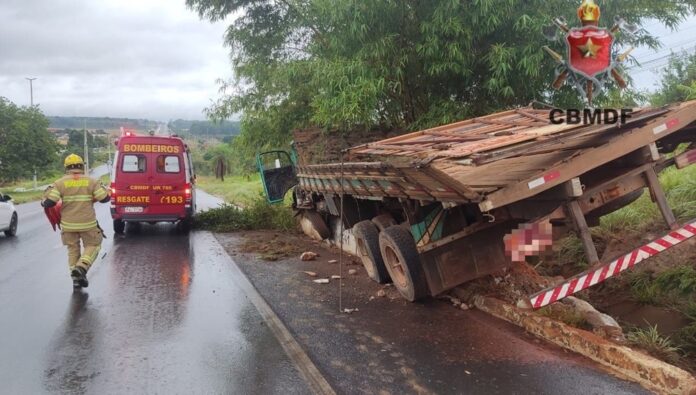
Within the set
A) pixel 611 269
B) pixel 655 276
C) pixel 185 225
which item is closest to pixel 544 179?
pixel 611 269

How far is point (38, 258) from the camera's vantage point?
367 inches

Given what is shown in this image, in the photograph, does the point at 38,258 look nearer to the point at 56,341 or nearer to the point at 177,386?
the point at 56,341

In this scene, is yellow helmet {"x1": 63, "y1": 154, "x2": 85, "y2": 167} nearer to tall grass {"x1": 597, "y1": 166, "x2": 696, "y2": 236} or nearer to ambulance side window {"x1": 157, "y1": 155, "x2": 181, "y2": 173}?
ambulance side window {"x1": 157, "y1": 155, "x2": 181, "y2": 173}

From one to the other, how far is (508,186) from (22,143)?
36780 millimetres

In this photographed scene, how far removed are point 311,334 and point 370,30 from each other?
17.5 ft

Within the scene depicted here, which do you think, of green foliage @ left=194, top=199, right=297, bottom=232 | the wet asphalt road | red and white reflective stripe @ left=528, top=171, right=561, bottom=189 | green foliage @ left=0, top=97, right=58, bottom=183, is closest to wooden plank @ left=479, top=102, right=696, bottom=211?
red and white reflective stripe @ left=528, top=171, right=561, bottom=189

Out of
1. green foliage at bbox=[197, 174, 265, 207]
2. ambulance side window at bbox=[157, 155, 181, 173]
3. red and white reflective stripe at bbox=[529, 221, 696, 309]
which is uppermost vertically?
ambulance side window at bbox=[157, 155, 181, 173]

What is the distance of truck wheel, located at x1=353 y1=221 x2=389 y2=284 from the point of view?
685 cm

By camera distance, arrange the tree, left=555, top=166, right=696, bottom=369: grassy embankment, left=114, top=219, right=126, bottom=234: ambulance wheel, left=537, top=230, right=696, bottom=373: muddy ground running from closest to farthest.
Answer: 1. left=555, top=166, right=696, bottom=369: grassy embankment
2. left=537, top=230, right=696, bottom=373: muddy ground
3. the tree
4. left=114, top=219, right=126, bottom=234: ambulance wheel

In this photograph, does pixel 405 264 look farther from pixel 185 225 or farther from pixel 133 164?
pixel 185 225

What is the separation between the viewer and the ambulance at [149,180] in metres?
11.7

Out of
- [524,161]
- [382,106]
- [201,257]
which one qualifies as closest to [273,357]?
[524,161]

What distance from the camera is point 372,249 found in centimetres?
688

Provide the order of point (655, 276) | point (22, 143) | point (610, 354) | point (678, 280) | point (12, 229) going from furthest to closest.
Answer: point (22, 143)
point (12, 229)
point (655, 276)
point (678, 280)
point (610, 354)
